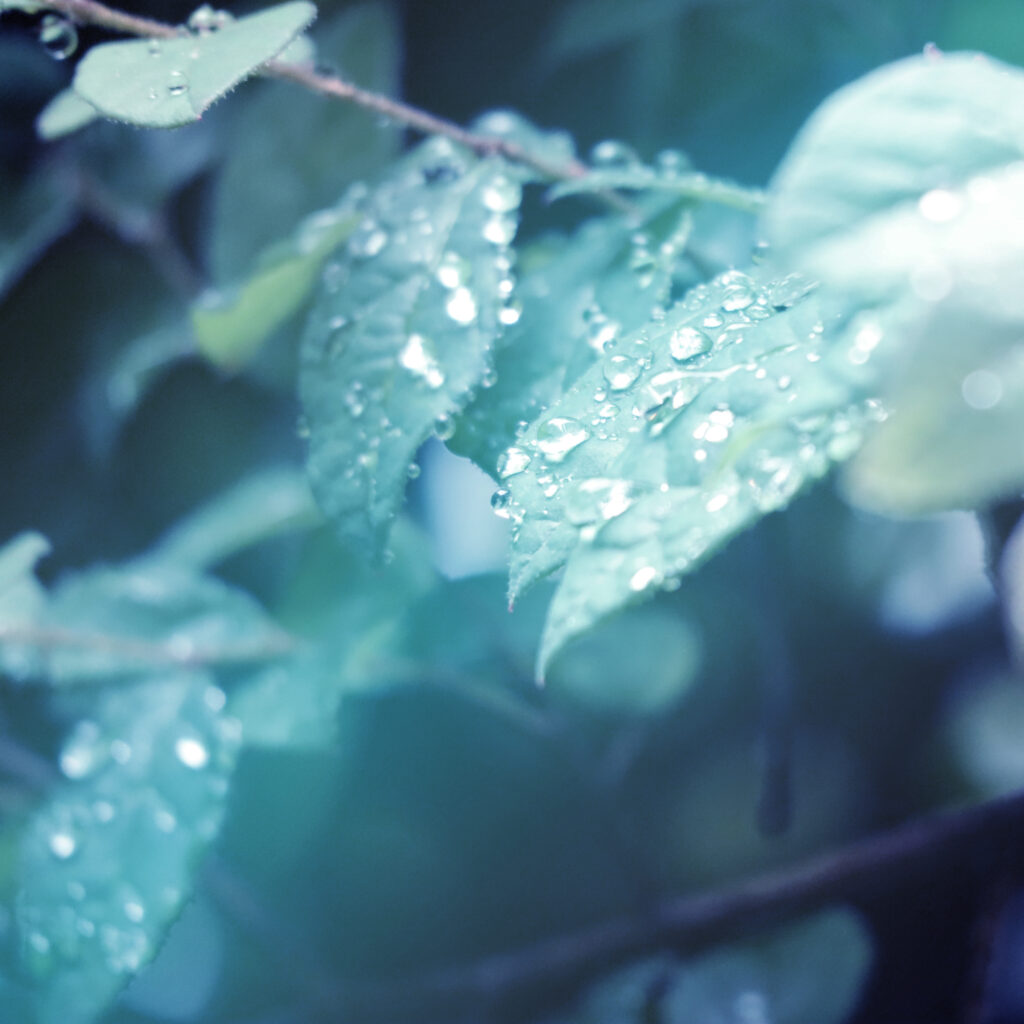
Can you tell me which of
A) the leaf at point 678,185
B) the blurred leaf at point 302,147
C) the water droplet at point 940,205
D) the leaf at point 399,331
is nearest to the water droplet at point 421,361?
the leaf at point 399,331

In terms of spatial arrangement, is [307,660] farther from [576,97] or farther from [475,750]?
[576,97]

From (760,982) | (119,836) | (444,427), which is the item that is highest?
(444,427)

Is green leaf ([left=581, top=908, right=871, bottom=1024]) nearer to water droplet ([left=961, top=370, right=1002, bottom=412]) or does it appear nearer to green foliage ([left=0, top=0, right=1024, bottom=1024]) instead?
green foliage ([left=0, top=0, right=1024, bottom=1024])

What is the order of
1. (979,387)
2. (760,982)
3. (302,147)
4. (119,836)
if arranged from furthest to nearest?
(302,147)
(760,982)
(119,836)
(979,387)

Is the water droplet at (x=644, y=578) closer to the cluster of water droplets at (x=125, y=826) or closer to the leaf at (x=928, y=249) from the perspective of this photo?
the leaf at (x=928, y=249)

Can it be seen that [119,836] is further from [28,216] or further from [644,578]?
[28,216]

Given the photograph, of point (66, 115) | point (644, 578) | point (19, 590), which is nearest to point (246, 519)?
point (19, 590)

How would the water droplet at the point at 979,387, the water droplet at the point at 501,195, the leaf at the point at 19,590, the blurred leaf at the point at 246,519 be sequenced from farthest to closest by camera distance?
the blurred leaf at the point at 246,519 → the leaf at the point at 19,590 → the water droplet at the point at 501,195 → the water droplet at the point at 979,387
